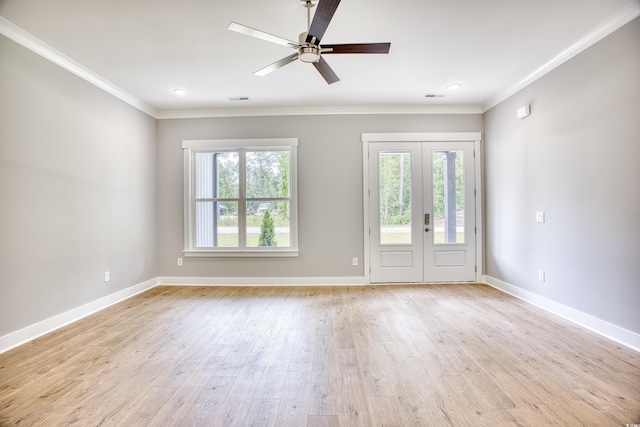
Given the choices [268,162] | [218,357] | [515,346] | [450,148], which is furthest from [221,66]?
[515,346]

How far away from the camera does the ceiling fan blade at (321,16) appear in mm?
1755

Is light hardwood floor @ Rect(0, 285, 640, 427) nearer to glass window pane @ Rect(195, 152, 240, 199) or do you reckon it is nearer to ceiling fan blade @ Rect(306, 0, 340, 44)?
glass window pane @ Rect(195, 152, 240, 199)

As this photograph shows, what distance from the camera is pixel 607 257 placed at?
8.62 feet

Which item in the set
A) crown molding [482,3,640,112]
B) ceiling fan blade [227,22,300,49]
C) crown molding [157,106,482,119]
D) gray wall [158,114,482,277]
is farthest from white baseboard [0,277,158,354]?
crown molding [482,3,640,112]

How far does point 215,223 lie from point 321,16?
11.8 feet

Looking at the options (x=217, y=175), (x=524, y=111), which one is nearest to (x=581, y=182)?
(x=524, y=111)

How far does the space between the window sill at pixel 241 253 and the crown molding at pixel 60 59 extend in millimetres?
2333

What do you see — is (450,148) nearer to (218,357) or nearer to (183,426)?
(218,357)

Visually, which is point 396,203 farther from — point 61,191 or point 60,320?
point 60,320

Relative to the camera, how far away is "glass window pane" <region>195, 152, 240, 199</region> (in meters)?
4.69

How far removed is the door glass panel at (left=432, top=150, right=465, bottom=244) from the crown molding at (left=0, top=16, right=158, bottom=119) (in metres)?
4.61

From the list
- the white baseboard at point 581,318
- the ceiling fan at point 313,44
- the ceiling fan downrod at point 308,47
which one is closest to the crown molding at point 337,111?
the ceiling fan at point 313,44

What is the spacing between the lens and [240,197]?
465cm

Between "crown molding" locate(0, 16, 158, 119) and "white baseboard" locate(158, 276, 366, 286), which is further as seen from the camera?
"white baseboard" locate(158, 276, 366, 286)
